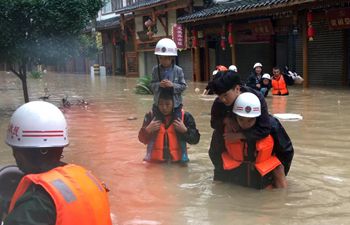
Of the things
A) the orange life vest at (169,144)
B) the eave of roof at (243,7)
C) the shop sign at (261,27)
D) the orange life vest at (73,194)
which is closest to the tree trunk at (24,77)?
the orange life vest at (169,144)

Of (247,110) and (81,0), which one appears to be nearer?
(247,110)

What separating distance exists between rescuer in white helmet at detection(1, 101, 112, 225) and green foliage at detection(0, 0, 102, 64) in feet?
30.5

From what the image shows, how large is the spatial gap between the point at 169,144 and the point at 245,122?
170cm

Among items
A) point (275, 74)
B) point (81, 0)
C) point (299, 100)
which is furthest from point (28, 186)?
point (275, 74)

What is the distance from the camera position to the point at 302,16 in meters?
16.9

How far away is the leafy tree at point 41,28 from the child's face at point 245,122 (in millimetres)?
7854

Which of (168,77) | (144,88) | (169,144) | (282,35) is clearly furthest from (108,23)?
(169,144)

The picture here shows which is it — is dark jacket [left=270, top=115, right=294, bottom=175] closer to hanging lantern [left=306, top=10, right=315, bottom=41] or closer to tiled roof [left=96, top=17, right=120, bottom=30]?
hanging lantern [left=306, top=10, right=315, bottom=41]

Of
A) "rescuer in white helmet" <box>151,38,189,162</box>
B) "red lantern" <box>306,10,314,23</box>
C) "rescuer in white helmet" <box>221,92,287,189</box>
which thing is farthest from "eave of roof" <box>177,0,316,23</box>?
"rescuer in white helmet" <box>221,92,287,189</box>

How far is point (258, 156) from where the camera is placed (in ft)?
15.6

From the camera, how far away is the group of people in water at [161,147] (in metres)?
2.21

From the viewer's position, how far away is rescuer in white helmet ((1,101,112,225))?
217 cm

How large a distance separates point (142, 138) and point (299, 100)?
8.51 m

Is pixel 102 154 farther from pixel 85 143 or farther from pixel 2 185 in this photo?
pixel 2 185
